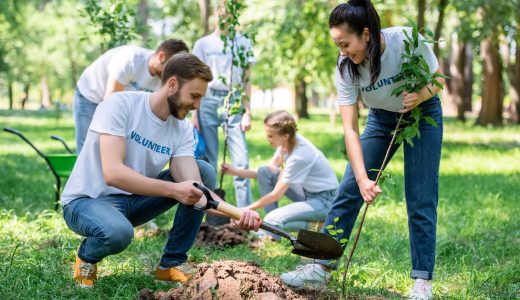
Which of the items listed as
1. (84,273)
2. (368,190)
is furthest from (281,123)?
(84,273)

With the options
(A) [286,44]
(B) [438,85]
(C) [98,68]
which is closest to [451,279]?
(B) [438,85]

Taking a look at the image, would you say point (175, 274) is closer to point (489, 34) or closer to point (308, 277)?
point (308, 277)

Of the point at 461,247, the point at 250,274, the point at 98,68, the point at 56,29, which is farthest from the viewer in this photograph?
the point at 56,29

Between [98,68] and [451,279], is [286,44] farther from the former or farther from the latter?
[451,279]

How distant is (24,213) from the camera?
6180mm

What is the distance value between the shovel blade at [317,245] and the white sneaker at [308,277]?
0.15 meters

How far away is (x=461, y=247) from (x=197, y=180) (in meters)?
2.37

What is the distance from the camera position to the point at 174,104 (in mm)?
3557

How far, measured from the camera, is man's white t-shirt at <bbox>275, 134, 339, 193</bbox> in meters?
5.22

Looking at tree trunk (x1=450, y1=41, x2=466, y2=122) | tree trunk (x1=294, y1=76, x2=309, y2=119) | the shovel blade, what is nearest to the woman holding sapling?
the shovel blade

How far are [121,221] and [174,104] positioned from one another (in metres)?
0.67

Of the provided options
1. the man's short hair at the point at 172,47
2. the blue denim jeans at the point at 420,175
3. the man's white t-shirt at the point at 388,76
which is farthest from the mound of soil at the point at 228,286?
the man's short hair at the point at 172,47

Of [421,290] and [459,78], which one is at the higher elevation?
[459,78]

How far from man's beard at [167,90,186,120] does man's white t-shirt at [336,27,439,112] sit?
0.88 m
